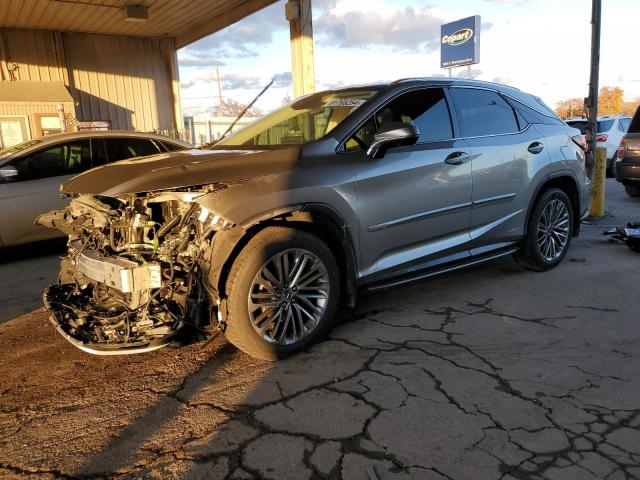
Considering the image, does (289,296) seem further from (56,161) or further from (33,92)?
Answer: (33,92)

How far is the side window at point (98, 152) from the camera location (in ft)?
22.1

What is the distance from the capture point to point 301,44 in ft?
31.6

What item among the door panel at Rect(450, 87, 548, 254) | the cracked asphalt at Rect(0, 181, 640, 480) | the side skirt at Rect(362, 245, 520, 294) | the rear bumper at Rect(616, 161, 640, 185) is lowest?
the cracked asphalt at Rect(0, 181, 640, 480)

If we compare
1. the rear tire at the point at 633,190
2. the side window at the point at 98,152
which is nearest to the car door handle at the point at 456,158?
the side window at the point at 98,152

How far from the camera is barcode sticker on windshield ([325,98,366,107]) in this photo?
3.95m

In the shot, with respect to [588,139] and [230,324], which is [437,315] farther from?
[588,139]

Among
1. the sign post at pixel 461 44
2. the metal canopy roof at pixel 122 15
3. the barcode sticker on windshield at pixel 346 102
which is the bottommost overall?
the barcode sticker on windshield at pixel 346 102

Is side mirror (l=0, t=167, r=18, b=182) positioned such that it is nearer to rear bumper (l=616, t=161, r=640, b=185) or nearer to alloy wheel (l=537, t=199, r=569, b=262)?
alloy wheel (l=537, t=199, r=569, b=262)

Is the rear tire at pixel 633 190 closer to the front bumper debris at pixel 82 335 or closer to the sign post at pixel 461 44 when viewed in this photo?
the front bumper debris at pixel 82 335

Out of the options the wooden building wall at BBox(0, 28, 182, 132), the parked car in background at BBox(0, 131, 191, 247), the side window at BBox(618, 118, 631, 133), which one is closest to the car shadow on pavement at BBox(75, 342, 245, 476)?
the parked car in background at BBox(0, 131, 191, 247)

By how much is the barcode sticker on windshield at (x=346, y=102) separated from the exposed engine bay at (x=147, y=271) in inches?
56.1

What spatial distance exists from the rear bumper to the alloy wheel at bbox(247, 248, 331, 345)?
8.07 metres

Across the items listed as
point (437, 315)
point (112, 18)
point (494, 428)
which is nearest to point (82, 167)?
point (437, 315)

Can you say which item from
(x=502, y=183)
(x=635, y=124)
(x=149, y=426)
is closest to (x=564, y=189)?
(x=502, y=183)
